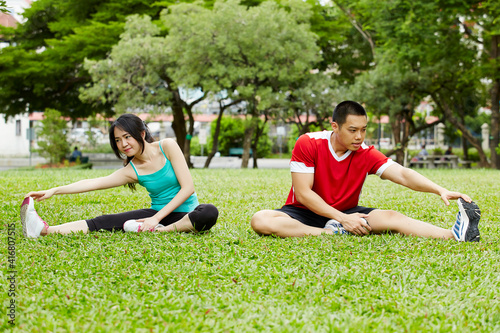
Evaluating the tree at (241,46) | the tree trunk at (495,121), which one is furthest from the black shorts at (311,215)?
the tree trunk at (495,121)

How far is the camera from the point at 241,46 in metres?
16.4

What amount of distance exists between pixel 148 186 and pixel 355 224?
1.69 metres

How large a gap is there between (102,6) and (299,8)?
7983 mm

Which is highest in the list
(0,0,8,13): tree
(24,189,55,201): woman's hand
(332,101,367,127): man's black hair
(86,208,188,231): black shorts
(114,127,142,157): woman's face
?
(0,0,8,13): tree

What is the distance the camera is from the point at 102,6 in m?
20.4

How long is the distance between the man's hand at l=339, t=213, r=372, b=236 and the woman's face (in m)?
1.68

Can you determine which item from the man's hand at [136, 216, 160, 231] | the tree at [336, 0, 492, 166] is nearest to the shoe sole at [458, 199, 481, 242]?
the man's hand at [136, 216, 160, 231]

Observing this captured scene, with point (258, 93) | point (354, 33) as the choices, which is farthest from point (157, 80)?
point (354, 33)

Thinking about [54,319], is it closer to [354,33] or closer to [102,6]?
[102,6]

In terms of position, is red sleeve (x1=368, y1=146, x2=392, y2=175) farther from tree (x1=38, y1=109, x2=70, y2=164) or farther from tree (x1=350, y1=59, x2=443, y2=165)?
tree (x1=38, y1=109, x2=70, y2=164)

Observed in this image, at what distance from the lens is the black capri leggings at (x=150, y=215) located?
166 inches

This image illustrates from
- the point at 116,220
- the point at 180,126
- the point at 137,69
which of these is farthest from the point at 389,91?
the point at 116,220

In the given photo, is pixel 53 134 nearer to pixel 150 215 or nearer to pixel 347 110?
pixel 150 215

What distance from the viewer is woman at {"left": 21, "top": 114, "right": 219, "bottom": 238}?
406 cm
